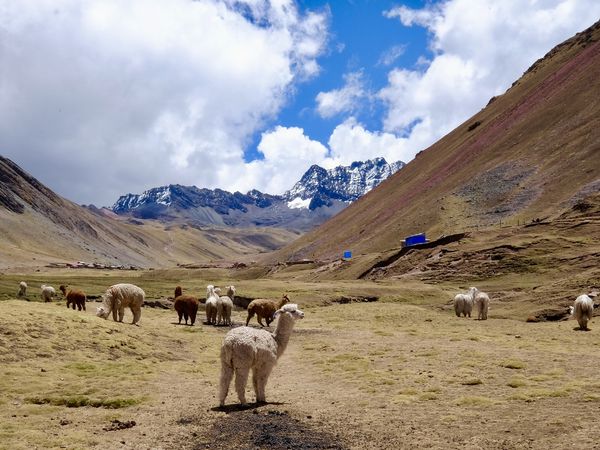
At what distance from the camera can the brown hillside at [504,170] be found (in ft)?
300

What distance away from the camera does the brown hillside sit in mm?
91438

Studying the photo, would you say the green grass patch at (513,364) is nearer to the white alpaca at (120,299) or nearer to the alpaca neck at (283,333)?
the alpaca neck at (283,333)

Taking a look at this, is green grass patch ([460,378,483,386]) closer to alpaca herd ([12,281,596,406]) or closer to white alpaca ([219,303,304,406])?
alpaca herd ([12,281,596,406])

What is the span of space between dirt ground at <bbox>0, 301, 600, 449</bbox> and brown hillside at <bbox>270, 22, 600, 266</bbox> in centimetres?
6395

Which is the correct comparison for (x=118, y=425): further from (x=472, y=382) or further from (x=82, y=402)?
(x=472, y=382)

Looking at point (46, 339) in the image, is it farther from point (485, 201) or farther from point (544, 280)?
point (485, 201)

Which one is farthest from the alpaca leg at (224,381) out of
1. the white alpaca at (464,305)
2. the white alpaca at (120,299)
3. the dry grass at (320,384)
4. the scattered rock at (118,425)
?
the white alpaca at (464,305)

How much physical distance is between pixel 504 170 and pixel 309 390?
326 ft

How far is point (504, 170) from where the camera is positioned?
10700 cm

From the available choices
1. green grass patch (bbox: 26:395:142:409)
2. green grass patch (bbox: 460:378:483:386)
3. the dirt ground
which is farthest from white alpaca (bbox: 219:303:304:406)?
green grass patch (bbox: 460:378:483:386)

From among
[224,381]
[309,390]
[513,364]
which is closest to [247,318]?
[309,390]

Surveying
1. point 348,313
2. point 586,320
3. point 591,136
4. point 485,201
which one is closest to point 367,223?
point 485,201

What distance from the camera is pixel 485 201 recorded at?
99688 mm

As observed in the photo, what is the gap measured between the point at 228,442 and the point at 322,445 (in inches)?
76.1
